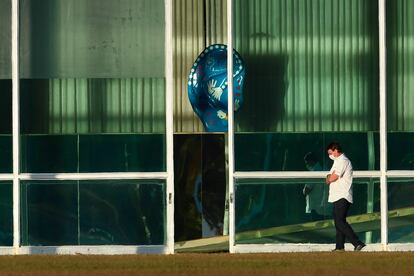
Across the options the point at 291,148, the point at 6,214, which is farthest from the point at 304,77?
the point at 6,214

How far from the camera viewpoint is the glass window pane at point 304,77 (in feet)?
84.1

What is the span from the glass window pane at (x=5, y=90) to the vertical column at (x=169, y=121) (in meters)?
2.09

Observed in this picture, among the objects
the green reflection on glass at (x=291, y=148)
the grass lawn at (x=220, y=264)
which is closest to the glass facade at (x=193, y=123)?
the green reflection on glass at (x=291, y=148)

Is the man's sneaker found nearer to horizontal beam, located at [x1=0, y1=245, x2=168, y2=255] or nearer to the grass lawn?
the grass lawn

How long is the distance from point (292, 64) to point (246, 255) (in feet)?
10.0

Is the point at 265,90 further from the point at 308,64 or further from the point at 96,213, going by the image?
the point at 96,213

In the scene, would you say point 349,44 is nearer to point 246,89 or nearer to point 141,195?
point 246,89

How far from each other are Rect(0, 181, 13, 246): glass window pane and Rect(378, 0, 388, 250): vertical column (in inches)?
194

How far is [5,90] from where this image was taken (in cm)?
2575

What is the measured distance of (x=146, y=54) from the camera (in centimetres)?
2584

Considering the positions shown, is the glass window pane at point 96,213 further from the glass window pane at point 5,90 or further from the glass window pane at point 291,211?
the glass window pane at point 291,211

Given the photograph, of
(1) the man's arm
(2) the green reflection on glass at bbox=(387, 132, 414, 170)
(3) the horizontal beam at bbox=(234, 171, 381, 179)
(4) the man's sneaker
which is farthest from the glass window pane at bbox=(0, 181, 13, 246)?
(2) the green reflection on glass at bbox=(387, 132, 414, 170)

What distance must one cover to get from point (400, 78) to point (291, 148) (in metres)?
1.73

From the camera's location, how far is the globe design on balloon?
25719 mm
